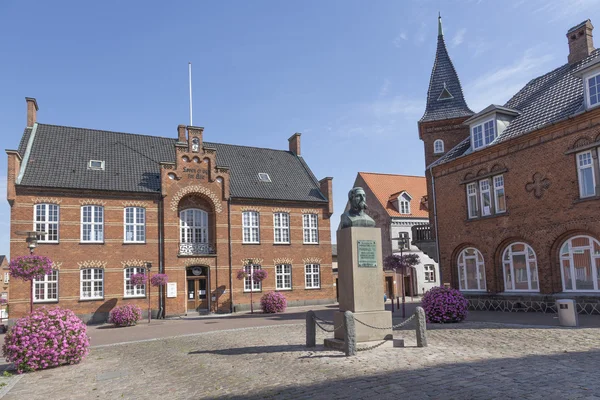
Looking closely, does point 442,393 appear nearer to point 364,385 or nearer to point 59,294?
point 364,385

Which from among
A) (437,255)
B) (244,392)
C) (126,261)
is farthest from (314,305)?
(244,392)

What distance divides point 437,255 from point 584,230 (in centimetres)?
902

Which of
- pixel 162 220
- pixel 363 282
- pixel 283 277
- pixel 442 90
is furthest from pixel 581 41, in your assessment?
pixel 162 220

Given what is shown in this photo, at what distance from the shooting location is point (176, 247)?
2886 centimetres

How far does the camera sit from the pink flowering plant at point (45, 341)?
10773 mm

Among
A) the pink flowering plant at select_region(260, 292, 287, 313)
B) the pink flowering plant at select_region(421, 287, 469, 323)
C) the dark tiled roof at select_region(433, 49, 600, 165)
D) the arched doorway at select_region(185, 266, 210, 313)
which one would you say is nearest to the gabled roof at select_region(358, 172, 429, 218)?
the pink flowering plant at select_region(260, 292, 287, 313)

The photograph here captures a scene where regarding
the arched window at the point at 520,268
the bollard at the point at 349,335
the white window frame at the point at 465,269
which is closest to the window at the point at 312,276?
the white window frame at the point at 465,269

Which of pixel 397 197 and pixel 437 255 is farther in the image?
pixel 397 197

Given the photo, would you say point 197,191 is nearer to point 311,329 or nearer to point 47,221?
point 47,221

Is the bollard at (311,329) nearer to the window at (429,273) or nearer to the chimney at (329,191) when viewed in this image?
the chimney at (329,191)

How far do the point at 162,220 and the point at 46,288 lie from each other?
7.24 metres

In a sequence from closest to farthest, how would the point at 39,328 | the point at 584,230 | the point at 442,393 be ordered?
the point at 442,393, the point at 39,328, the point at 584,230

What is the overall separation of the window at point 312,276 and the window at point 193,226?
759 cm

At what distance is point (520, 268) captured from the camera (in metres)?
20.8
